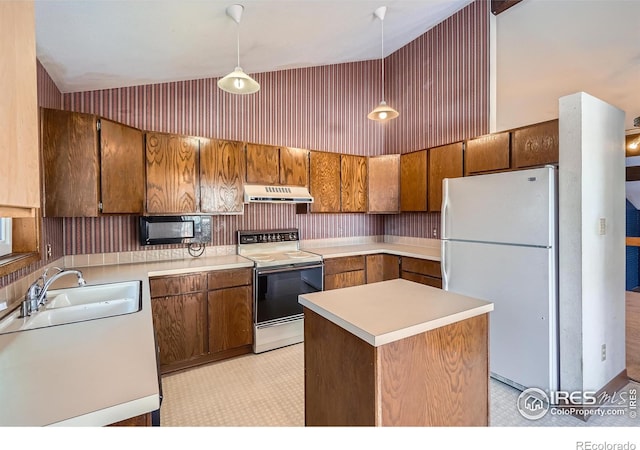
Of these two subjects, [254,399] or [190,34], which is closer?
[190,34]

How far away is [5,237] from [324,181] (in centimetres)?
289

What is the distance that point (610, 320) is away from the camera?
225cm

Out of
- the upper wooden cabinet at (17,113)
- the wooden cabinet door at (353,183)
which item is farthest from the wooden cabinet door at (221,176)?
the upper wooden cabinet at (17,113)

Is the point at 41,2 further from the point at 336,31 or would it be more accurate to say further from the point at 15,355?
the point at 336,31

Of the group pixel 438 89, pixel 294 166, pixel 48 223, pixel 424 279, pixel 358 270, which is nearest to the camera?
pixel 48 223

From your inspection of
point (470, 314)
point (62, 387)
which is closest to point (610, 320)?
point (470, 314)

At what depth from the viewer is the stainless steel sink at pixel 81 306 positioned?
1477 mm

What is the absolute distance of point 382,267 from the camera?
12.6 ft

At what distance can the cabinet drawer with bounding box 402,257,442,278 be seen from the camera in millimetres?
3180

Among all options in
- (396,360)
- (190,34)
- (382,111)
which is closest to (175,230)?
(190,34)

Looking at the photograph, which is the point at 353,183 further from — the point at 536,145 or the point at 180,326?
the point at 180,326

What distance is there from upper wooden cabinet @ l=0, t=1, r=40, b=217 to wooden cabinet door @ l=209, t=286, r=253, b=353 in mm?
1954

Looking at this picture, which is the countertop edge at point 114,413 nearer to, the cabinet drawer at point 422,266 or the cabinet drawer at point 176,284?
the cabinet drawer at point 176,284
